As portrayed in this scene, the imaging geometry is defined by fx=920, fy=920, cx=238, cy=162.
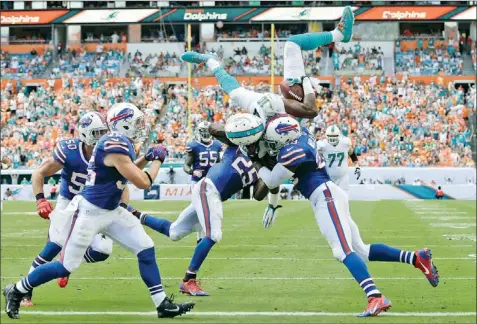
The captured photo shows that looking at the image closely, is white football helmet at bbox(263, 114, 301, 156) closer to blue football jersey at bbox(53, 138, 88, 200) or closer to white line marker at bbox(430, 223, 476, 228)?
blue football jersey at bbox(53, 138, 88, 200)

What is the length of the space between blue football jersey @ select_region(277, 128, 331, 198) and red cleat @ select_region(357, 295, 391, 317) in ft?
3.49

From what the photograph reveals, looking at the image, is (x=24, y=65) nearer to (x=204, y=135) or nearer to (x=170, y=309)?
(x=204, y=135)

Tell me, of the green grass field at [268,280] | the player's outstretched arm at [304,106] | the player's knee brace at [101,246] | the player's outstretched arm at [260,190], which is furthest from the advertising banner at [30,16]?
the player's outstretched arm at [260,190]

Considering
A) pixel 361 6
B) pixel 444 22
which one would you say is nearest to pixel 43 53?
pixel 361 6

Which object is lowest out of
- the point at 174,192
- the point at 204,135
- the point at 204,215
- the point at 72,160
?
the point at 174,192

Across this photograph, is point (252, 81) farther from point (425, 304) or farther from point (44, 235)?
point (425, 304)

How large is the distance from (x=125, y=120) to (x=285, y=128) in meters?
1.29

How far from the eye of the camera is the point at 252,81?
127ft

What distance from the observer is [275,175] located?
734cm

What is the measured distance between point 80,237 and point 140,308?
91 centimetres

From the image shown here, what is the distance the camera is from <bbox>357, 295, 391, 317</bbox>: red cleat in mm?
6945

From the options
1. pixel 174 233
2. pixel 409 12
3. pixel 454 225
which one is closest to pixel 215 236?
pixel 174 233

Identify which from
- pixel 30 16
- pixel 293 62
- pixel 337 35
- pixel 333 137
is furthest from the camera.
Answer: pixel 30 16

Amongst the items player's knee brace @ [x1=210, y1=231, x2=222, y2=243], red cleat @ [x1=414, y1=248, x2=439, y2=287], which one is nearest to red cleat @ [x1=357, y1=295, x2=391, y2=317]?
red cleat @ [x1=414, y1=248, x2=439, y2=287]
